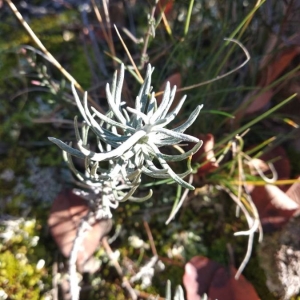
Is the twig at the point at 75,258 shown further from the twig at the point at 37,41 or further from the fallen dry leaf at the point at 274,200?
the fallen dry leaf at the point at 274,200

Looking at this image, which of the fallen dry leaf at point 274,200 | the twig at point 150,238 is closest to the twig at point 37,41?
the twig at point 150,238

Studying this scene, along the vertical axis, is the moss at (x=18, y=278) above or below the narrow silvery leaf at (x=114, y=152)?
below

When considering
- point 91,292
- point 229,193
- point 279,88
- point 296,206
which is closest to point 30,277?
point 91,292

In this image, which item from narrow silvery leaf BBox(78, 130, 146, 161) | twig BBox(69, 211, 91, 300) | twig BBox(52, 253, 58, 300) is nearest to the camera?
narrow silvery leaf BBox(78, 130, 146, 161)

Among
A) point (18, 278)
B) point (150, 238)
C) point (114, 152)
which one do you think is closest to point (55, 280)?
point (18, 278)

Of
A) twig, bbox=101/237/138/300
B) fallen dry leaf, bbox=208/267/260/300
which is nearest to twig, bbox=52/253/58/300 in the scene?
twig, bbox=101/237/138/300

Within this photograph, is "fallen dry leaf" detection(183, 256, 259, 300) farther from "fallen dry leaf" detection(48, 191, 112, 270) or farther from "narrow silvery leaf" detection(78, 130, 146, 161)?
"narrow silvery leaf" detection(78, 130, 146, 161)

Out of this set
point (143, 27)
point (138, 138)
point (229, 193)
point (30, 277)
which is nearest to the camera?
point (138, 138)

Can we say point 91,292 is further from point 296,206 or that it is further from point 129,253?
point 296,206
